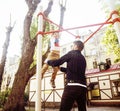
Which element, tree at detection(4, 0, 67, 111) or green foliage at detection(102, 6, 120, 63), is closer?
tree at detection(4, 0, 67, 111)

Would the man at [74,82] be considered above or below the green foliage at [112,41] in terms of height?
below

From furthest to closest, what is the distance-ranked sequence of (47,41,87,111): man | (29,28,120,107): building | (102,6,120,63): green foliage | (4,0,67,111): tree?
(29,28,120,107): building
(102,6,120,63): green foliage
(4,0,67,111): tree
(47,41,87,111): man

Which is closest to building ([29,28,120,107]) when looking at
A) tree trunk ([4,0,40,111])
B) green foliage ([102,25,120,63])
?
green foliage ([102,25,120,63])

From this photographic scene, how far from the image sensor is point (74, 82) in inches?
109

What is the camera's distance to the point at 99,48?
95.2 feet

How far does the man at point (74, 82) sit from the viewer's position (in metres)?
2.67

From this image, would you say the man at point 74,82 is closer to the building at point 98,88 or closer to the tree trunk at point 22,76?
the tree trunk at point 22,76

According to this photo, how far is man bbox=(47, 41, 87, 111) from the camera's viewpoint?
105 inches

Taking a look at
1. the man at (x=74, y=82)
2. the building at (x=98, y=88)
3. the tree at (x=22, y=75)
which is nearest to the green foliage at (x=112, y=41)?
the building at (x=98, y=88)

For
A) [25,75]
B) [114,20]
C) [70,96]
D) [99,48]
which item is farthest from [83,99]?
[99,48]

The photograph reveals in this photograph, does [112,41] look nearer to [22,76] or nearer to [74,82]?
[22,76]

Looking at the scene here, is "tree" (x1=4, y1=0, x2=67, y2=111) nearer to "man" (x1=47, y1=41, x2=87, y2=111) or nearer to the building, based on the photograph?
"man" (x1=47, y1=41, x2=87, y2=111)

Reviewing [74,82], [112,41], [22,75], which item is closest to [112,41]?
[112,41]

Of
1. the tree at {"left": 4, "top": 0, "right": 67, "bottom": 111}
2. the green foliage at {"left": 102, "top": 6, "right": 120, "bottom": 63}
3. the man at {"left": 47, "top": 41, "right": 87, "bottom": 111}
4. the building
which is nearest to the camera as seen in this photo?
the man at {"left": 47, "top": 41, "right": 87, "bottom": 111}
